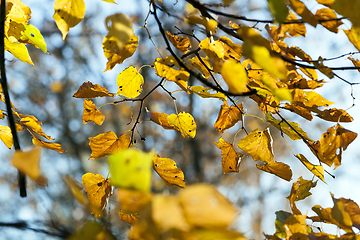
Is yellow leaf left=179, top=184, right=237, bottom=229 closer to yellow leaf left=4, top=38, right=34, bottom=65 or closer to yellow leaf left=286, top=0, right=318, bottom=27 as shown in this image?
yellow leaf left=286, top=0, right=318, bottom=27

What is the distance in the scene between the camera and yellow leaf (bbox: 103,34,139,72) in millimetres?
554

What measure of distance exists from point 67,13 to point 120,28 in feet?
0.70

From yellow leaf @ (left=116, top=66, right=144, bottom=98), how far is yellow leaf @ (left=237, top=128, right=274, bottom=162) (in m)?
0.34

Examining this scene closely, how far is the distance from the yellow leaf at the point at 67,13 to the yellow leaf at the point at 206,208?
46 cm

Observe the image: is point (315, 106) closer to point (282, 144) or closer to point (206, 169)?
point (206, 169)

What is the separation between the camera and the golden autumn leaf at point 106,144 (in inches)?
27.0

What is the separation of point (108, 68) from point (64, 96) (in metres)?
5.34

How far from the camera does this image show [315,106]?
0.65 meters

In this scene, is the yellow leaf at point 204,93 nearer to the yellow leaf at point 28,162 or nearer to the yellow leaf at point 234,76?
the yellow leaf at point 234,76

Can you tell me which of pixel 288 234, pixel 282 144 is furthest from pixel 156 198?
pixel 282 144

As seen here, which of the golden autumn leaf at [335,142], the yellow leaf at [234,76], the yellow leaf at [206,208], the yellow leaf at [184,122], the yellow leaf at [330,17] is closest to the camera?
the yellow leaf at [206,208]

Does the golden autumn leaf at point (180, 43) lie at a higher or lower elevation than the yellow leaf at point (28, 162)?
higher

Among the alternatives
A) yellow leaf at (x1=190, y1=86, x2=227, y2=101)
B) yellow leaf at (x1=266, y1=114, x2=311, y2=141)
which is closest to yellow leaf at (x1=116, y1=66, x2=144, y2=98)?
yellow leaf at (x1=190, y1=86, x2=227, y2=101)

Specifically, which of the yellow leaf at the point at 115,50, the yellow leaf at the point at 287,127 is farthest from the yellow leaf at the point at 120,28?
the yellow leaf at the point at 287,127
